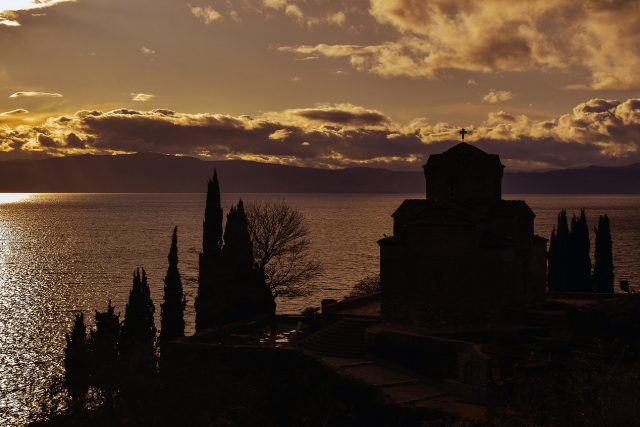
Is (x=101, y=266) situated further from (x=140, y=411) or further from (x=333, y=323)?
(x=140, y=411)

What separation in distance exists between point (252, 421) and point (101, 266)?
94869mm

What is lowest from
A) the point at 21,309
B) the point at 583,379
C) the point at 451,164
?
the point at 21,309

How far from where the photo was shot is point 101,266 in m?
116

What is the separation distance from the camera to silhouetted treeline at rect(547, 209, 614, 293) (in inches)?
2189

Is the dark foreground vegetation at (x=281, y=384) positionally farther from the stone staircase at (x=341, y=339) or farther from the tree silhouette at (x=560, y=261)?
the tree silhouette at (x=560, y=261)

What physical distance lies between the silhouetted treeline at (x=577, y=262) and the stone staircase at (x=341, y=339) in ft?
80.7

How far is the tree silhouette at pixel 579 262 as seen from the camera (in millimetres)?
55469

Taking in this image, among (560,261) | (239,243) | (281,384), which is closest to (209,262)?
(239,243)

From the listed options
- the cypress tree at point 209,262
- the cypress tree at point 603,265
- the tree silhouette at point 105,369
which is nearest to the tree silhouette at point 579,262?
the cypress tree at point 603,265

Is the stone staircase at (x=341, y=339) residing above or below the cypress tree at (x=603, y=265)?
below

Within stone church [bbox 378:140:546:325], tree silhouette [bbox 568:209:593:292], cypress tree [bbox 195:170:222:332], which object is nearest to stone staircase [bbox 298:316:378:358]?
stone church [bbox 378:140:546:325]

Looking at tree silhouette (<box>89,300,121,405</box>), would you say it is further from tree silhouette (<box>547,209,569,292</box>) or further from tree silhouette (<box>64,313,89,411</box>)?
tree silhouette (<box>547,209,569,292</box>)

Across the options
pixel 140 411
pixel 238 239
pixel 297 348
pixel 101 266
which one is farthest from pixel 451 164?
pixel 101 266

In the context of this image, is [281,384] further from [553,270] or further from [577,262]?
[577,262]
